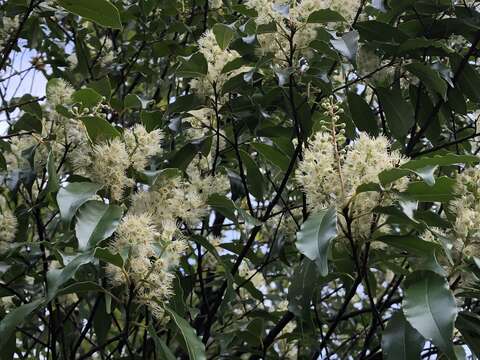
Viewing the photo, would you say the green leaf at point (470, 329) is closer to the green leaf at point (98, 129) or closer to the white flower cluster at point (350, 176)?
the white flower cluster at point (350, 176)

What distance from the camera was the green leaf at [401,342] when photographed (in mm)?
1632

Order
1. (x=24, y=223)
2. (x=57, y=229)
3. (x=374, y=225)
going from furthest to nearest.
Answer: (x=57, y=229), (x=24, y=223), (x=374, y=225)

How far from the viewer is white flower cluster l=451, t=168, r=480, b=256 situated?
1.62 metres

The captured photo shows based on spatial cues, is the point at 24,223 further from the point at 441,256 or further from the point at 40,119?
the point at 441,256

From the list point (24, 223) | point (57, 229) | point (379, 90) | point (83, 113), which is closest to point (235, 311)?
point (57, 229)

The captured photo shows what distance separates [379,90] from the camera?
238cm

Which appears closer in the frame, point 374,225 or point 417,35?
point 374,225

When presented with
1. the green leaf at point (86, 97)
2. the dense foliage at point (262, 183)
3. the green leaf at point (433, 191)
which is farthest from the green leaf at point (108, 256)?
the green leaf at point (433, 191)

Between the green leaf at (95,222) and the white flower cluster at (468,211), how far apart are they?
0.80 metres

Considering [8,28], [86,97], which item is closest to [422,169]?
[86,97]

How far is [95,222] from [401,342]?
2.52ft

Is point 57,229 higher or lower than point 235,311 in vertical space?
higher

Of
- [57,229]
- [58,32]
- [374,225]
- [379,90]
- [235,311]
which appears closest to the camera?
[374,225]

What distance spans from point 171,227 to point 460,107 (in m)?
1.21
